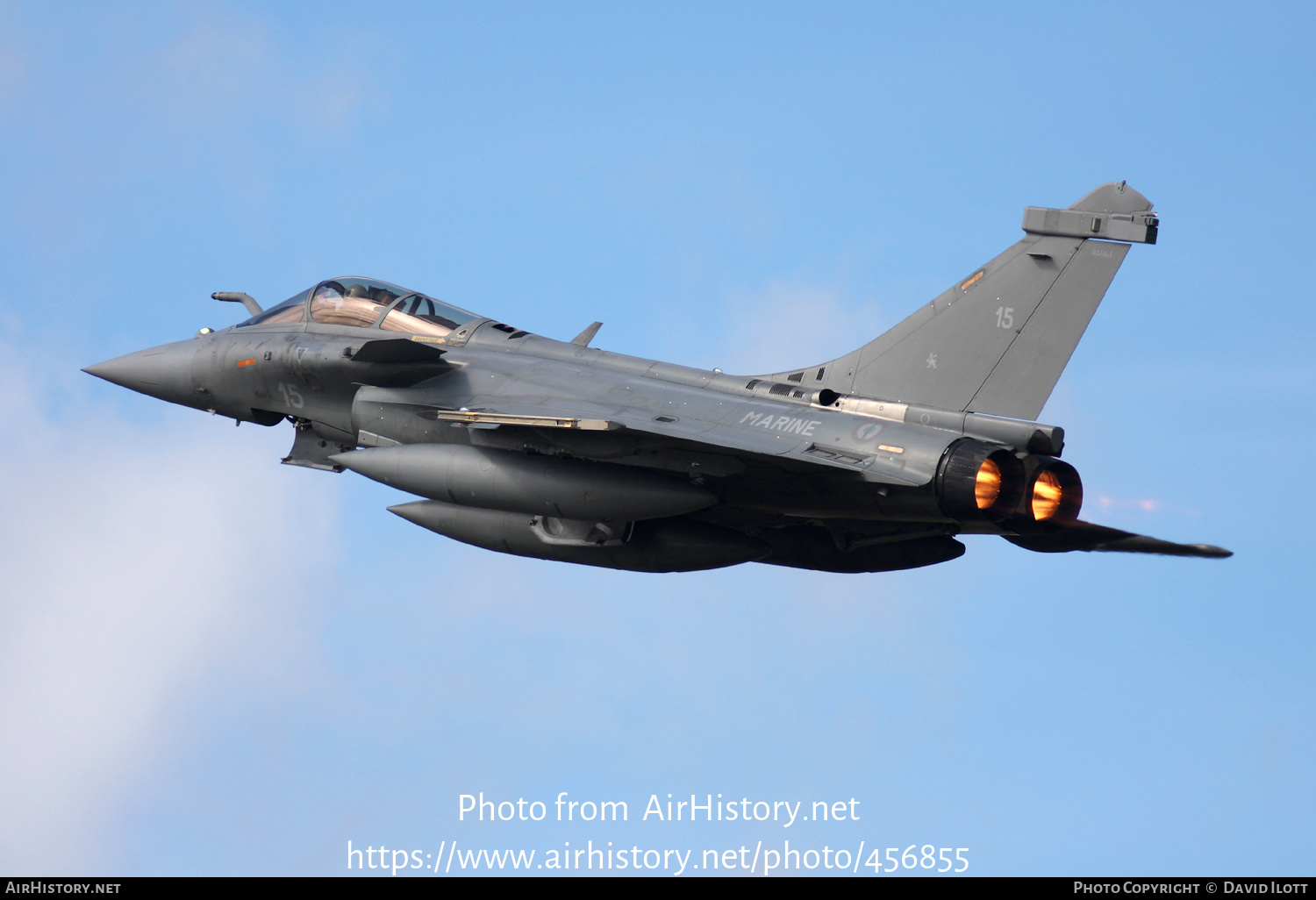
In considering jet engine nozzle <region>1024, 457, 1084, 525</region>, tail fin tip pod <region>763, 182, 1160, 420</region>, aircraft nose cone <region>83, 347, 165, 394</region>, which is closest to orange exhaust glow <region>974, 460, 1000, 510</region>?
jet engine nozzle <region>1024, 457, 1084, 525</region>

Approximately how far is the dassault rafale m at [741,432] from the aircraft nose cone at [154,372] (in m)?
1.36

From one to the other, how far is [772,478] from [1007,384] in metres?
2.39

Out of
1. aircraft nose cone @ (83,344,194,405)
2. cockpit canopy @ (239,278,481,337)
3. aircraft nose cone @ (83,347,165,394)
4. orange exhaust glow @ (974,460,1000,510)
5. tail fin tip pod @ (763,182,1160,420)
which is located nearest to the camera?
orange exhaust glow @ (974,460,1000,510)

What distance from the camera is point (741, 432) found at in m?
15.6

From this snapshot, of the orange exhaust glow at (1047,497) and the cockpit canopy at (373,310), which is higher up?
the cockpit canopy at (373,310)

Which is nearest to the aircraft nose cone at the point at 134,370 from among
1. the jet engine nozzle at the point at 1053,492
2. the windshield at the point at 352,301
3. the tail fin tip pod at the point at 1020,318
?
the windshield at the point at 352,301

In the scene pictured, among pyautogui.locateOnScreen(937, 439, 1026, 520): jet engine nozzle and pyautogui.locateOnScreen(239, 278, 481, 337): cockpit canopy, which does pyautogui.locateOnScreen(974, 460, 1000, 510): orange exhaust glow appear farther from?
pyautogui.locateOnScreen(239, 278, 481, 337): cockpit canopy

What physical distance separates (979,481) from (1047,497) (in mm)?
791

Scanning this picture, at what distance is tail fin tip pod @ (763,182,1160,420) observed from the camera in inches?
602

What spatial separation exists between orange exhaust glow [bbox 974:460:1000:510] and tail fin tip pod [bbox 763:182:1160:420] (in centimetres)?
83

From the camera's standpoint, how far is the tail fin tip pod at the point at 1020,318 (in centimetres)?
1530

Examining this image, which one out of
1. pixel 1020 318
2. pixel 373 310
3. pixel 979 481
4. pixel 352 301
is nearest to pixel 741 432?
pixel 979 481

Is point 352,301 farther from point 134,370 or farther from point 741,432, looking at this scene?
point 741,432

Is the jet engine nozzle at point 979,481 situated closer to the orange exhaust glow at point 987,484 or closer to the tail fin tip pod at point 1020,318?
the orange exhaust glow at point 987,484
